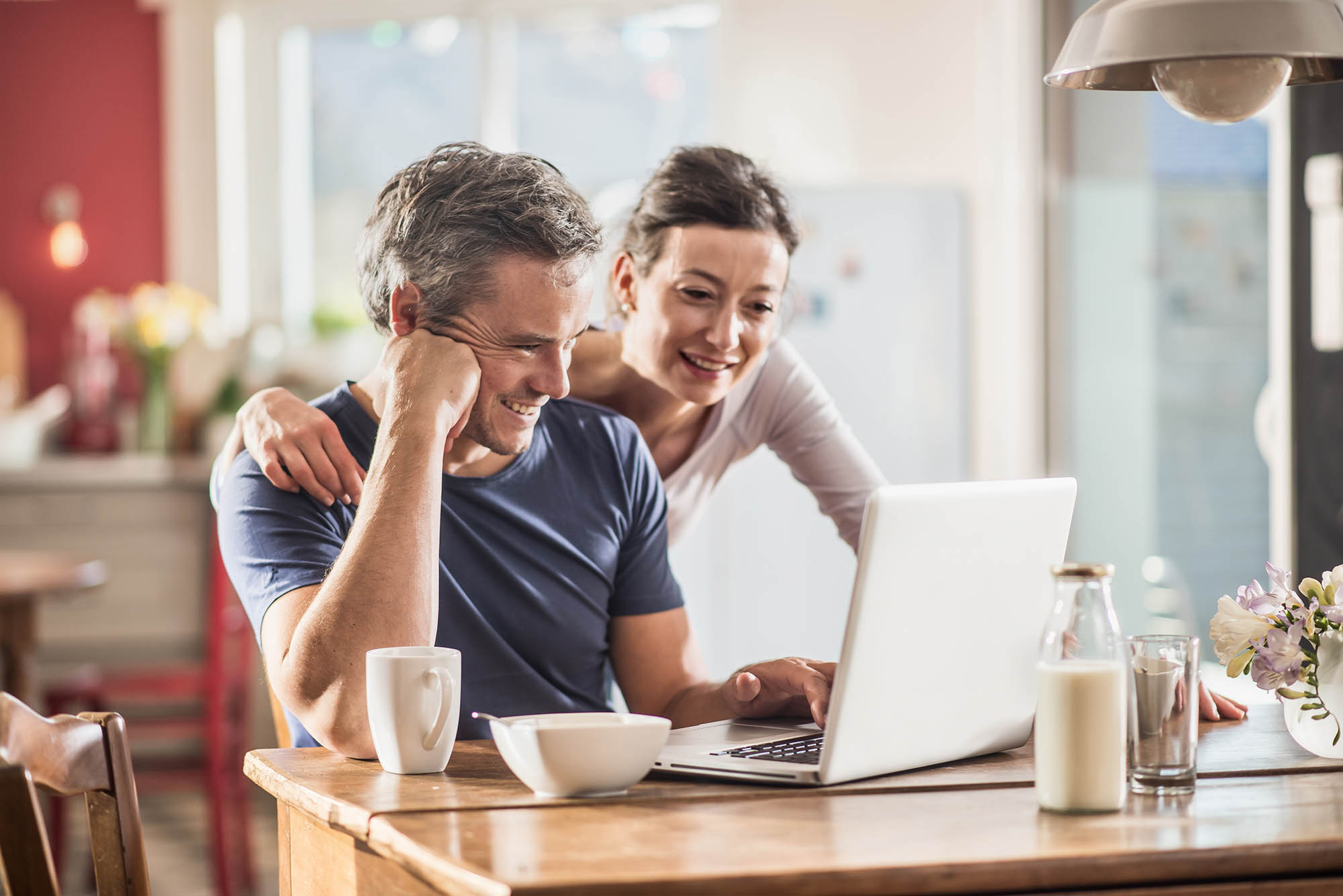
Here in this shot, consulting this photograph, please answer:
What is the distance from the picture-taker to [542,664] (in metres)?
1.62

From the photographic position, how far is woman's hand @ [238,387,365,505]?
146 centimetres

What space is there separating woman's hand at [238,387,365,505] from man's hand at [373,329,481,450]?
0.08m

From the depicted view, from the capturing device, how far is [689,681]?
1.62 metres

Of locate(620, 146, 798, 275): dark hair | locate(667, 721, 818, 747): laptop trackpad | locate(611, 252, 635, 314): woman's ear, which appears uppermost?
locate(620, 146, 798, 275): dark hair

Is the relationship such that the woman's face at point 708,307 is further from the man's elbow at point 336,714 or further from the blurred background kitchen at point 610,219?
the blurred background kitchen at point 610,219

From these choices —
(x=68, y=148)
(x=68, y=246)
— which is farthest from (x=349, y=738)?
(x=68, y=148)

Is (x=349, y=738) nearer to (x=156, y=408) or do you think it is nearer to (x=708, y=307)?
(x=708, y=307)

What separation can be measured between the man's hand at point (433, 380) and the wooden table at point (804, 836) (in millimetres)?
339

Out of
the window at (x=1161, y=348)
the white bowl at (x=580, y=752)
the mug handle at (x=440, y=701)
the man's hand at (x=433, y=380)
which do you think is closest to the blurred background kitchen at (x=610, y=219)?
the window at (x=1161, y=348)

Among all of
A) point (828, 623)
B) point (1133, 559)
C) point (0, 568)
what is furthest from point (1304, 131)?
point (0, 568)

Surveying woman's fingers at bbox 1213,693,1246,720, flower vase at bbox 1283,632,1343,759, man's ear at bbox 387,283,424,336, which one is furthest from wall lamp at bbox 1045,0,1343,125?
man's ear at bbox 387,283,424,336

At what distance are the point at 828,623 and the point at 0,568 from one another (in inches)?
88.2

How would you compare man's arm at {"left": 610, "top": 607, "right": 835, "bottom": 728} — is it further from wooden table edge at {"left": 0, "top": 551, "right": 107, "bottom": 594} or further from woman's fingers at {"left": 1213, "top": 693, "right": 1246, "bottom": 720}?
wooden table edge at {"left": 0, "top": 551, "right": 107, "bottom": 594}

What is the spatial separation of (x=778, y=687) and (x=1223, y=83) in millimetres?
703
